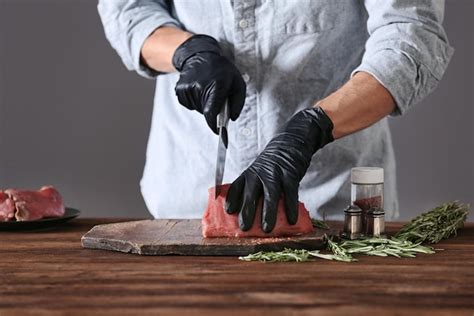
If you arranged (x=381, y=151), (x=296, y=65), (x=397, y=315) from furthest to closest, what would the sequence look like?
1. (x=381, y=151)
2. (x=296, y=65)
3. (x=397, y=315)

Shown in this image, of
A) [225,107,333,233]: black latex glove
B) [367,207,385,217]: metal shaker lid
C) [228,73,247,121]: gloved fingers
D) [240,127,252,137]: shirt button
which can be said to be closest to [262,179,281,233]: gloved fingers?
[225,107,333,233]: black latex glove

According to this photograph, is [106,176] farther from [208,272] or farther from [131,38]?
[208,272]

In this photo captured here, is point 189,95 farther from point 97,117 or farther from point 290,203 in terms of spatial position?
point 97,117

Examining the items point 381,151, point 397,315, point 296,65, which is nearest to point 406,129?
point 381,151

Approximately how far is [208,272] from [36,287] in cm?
33

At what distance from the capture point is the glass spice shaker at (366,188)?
2.09 metres

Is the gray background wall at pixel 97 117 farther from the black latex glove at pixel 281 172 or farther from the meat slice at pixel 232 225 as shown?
the meat slice at pixel 232 225

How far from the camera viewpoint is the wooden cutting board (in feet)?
6.36

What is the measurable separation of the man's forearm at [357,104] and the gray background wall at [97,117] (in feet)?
4.99

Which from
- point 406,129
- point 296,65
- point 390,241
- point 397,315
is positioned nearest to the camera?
point 397,315

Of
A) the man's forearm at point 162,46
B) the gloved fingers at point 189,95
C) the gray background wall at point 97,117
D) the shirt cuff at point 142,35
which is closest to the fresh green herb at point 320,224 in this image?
the gloved fingers at point 189,95

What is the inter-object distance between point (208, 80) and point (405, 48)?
51cm

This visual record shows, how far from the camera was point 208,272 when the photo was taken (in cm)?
178

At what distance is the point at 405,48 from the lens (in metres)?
2.27
